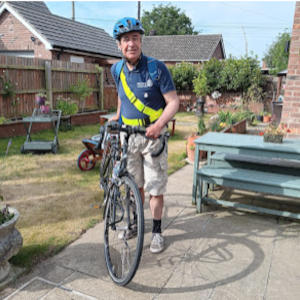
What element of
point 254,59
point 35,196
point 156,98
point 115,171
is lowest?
point 35,196

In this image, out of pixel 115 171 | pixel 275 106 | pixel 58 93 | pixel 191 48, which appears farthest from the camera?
pixel 191 48

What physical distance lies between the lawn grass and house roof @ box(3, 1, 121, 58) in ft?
32.7

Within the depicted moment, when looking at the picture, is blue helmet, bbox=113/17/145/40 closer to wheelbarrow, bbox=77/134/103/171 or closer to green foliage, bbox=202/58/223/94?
wheelbarrow, bbox=77/134/103/171

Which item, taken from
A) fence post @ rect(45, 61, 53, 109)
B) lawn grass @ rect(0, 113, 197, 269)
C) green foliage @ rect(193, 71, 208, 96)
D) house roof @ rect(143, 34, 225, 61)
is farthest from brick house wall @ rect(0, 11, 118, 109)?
house roof @ rect(143, 34, 225, 61)

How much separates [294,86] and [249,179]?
2830 millimetres

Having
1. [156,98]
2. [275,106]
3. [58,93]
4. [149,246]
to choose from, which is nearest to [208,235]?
[149,246]

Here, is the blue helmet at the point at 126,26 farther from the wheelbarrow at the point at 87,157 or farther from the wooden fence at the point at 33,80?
the wooden fence at the point at 33,80

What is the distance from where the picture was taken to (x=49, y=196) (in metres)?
4.27

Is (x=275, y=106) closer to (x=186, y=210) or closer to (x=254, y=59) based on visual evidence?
(x=186, y=210)

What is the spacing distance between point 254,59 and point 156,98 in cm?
1751

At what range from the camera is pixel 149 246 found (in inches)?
115

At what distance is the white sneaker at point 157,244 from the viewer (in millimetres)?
2812

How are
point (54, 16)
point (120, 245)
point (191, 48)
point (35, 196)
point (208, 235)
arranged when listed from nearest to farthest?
point (120, 245) → point (208, 235) → point (35, 196) → point (54, 16) → point (191, 48)

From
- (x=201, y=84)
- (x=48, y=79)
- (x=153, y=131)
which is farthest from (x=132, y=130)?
(x=201, y=84)
